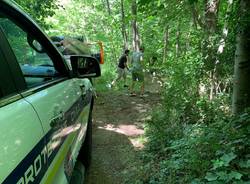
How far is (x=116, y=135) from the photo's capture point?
7.25 metres

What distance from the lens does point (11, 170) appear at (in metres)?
1.33

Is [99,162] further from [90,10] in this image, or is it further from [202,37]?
[90,10]

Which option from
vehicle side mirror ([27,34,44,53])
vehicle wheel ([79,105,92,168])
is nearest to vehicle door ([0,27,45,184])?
vehicle side mirror ([27,34,44,53])

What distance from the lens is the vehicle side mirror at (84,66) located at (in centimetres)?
320

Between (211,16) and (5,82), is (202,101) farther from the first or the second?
(5,82)

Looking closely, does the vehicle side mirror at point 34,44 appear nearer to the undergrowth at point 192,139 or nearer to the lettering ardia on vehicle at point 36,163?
the lettering ardia on vehicle at point 36,163

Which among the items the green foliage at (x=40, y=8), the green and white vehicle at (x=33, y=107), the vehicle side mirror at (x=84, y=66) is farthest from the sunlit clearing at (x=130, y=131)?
the green foliage at (x=40, y=8)

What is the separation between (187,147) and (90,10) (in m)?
24.4

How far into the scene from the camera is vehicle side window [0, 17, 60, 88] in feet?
7.62

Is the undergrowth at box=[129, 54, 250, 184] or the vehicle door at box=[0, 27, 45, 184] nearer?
the vehicle door at box=[0, 27, 45, 184]

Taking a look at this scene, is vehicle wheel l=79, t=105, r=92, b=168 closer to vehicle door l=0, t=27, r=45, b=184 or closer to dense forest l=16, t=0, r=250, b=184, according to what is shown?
dense forest l=16, t=0, r=250, b=184

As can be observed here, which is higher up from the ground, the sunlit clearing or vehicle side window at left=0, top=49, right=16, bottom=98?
vehicle side window at left=0, top=49, right=16, bottom=98

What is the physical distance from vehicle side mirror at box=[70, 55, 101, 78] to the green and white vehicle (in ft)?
0.05

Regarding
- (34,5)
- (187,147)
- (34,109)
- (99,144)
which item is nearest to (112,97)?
(34,5)
